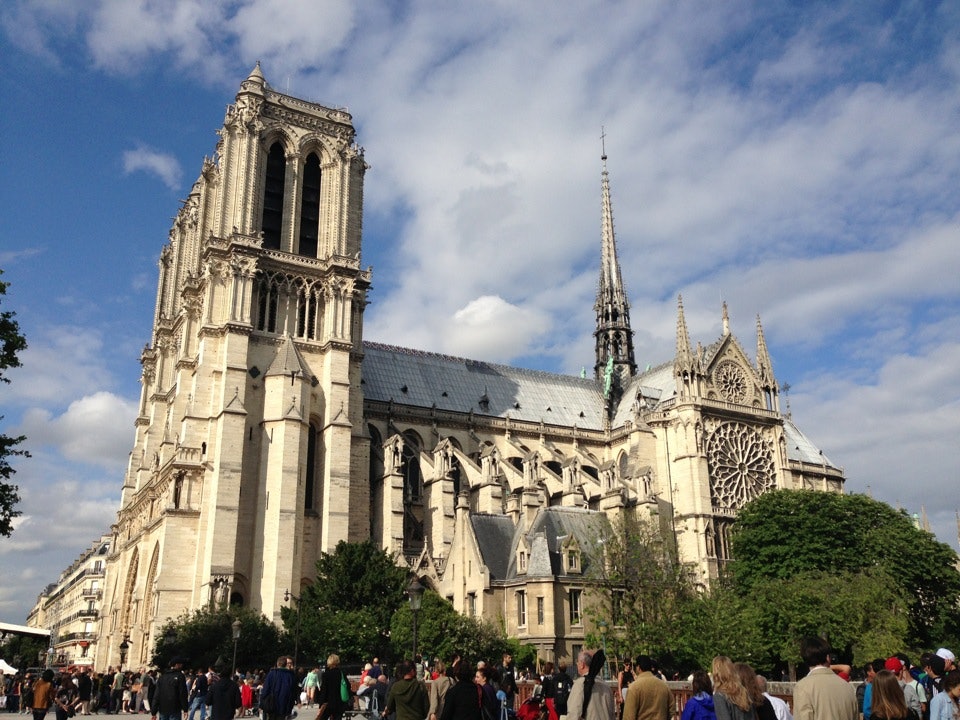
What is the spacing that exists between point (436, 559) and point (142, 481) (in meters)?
22.2

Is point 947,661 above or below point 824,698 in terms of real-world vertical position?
above

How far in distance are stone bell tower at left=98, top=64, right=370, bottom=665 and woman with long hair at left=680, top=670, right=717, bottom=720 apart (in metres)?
38.3

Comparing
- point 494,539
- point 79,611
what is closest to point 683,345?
point 494,539

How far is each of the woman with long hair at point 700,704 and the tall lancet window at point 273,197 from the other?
48301 millimetres

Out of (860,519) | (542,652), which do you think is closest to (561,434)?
(860,519)

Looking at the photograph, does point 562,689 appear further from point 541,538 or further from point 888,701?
point 541,538

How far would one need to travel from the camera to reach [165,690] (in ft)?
49.2

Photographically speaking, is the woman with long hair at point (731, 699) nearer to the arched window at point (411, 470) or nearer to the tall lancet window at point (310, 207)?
the arched window at point (411, 470)

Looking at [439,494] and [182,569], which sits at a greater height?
[439,494]

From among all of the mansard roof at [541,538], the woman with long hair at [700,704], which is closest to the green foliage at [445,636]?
the mansard roof at [541,538]

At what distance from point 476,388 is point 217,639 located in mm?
32201

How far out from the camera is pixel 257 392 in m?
50.1

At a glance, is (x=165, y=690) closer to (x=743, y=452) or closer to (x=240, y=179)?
(x=240, y=179)

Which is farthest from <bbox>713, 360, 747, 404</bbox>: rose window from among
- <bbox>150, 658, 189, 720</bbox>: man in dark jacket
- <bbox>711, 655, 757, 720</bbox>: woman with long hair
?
<bbox>711, 655, 757, 720</bbox>: woman with long hair
